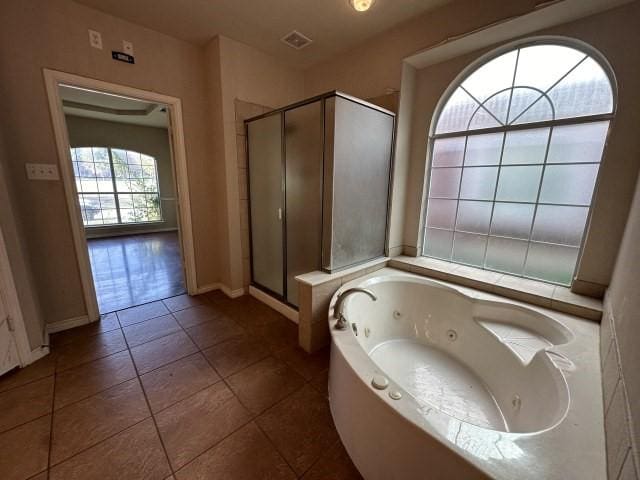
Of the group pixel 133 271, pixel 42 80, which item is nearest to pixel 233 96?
pixel 42 80

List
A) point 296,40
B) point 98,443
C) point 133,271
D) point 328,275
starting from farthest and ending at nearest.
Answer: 1. point 133,271
2. point 296,40
3. point 328,275
4. point 98,443

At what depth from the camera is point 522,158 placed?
1.95m

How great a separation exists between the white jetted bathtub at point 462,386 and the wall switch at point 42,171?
96.3 inches

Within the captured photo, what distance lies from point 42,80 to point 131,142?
16.5 ft

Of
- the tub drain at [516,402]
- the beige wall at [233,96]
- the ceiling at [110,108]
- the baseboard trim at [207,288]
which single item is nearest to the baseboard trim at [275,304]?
the beige wall at [233,96]

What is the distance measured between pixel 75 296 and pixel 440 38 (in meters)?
3.71

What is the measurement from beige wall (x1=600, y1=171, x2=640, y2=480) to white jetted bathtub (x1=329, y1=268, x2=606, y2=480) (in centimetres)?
7

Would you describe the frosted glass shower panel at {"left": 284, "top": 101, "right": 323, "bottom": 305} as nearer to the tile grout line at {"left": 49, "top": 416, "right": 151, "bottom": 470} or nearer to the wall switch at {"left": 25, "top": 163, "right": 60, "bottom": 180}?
the tile grout line at {"left": 49, "top": 416, "right": 151, "bottom": 470}

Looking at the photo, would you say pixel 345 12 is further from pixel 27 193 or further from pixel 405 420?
pixel 27 193

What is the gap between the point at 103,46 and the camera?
204cm

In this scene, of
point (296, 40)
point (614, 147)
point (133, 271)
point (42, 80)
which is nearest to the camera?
point (614, 147)

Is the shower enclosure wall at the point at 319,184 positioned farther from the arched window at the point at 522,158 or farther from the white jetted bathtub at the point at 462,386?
the arched window at the point at 522,158

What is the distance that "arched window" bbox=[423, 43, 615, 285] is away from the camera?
170cm

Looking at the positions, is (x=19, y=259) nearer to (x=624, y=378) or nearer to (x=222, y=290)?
(x=222, y=290)
